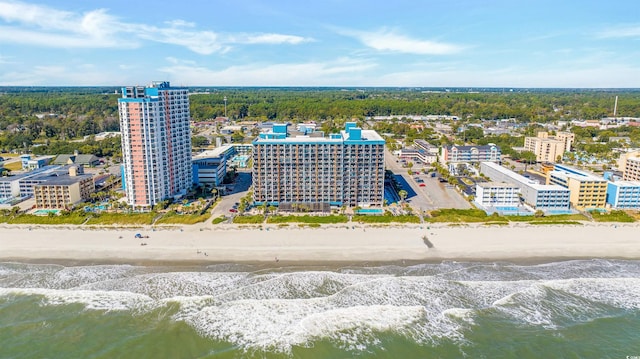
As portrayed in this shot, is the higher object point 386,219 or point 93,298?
point 386,219

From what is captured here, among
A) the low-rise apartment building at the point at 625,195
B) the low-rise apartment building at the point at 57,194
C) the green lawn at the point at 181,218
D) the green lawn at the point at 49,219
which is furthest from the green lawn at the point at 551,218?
the low-rise apartment building at the point at 57,194

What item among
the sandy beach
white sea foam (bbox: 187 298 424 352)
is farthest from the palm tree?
white sea foam (bbox: 187 298 424 352)

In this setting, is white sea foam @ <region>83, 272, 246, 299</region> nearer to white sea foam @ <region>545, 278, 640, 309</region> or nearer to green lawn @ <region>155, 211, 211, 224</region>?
green lawn @ <region>155, 211, 211, 224</region>

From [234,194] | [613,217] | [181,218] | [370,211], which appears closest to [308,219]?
[370,211]

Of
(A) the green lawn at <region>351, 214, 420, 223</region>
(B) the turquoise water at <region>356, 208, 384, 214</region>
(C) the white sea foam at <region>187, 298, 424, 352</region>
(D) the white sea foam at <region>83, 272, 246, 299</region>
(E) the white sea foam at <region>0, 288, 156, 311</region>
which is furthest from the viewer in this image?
(B) the turquoise water at <region>356, 208, 384, 214</region>

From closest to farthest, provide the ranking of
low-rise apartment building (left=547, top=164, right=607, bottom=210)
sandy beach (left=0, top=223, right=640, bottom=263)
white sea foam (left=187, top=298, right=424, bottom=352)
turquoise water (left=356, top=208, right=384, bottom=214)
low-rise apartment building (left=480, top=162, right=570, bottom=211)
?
1. white sea foam (left=187, top=298, right=424, bottom=352)
2. sandy beach (left=0, top=223, right=640, bottom=263)
3. turquoise water (left=356, top=208, right=384, bottom=214)
4. low-rise apartment building (left=480, top=162, right=570, bottom=211)
5. low-rise apartment building (left=547, top=164, right=607, bottom=210)

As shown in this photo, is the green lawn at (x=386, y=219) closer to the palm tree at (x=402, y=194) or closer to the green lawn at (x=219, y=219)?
the palm tree at (x=402, y=194)

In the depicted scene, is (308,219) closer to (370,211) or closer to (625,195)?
(370,211)
